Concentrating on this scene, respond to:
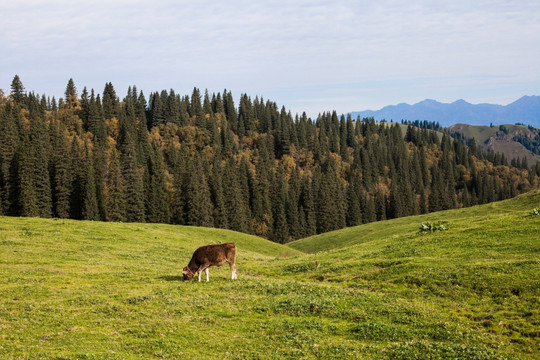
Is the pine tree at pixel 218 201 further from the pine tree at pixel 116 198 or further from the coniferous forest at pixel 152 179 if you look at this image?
the pine tree at pixel 116 198

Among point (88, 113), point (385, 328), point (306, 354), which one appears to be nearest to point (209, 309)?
point (306, 354)

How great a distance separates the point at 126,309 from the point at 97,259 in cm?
1866

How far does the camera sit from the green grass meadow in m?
15.9

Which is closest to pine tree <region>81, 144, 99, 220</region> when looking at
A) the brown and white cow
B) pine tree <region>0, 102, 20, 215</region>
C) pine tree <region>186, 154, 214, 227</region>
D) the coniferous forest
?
the coniferous forest

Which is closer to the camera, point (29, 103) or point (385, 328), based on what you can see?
point (385, 328)

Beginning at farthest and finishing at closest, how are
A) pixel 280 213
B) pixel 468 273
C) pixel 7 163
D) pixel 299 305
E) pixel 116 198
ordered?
pixel 280 213
pixel 116 198
pixel 7 163
pixel 468 273
pixel 299 305

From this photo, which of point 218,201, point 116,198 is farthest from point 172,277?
point 218,201

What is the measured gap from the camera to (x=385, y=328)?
706 inches

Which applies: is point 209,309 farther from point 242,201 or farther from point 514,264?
point 242,201

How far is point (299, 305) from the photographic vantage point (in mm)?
21484

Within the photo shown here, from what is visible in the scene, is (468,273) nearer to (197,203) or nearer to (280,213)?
(197,203)

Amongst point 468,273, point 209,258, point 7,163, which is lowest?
point 468,273

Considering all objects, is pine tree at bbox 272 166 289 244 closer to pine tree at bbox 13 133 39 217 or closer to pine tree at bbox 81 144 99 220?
pine tree at bbox 81 144 99 220

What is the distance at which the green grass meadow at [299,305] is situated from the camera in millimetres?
15906
